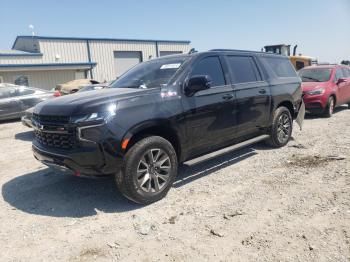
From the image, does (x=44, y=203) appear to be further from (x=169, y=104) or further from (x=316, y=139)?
(x=316, y=139)

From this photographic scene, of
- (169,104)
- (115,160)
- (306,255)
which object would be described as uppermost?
(169,104)

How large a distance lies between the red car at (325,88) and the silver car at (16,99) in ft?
30.4

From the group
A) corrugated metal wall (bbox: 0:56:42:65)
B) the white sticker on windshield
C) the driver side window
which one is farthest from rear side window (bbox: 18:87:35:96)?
corrugated metal wall (bbox: 0:56:42:65)

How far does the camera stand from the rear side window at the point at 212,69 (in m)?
4.58

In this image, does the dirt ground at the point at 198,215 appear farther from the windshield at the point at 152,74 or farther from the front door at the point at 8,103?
the front door at the point at 8,103

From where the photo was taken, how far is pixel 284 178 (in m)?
4.68

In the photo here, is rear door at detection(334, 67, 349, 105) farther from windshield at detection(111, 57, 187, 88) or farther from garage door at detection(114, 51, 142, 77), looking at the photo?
garage door at detection(114, 51, 142, 77)

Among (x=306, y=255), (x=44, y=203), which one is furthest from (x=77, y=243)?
(x=306, y=255)

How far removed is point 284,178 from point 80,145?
307 cm

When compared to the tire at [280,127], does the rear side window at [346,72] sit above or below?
above

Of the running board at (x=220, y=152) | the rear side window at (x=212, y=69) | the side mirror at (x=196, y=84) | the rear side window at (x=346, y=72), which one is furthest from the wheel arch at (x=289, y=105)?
the rear side window at (x=346, y=72)

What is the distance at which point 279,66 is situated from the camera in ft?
21.1

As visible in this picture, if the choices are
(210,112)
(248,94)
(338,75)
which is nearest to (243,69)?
(248,94)

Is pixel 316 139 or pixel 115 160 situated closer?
pixel 115 160
